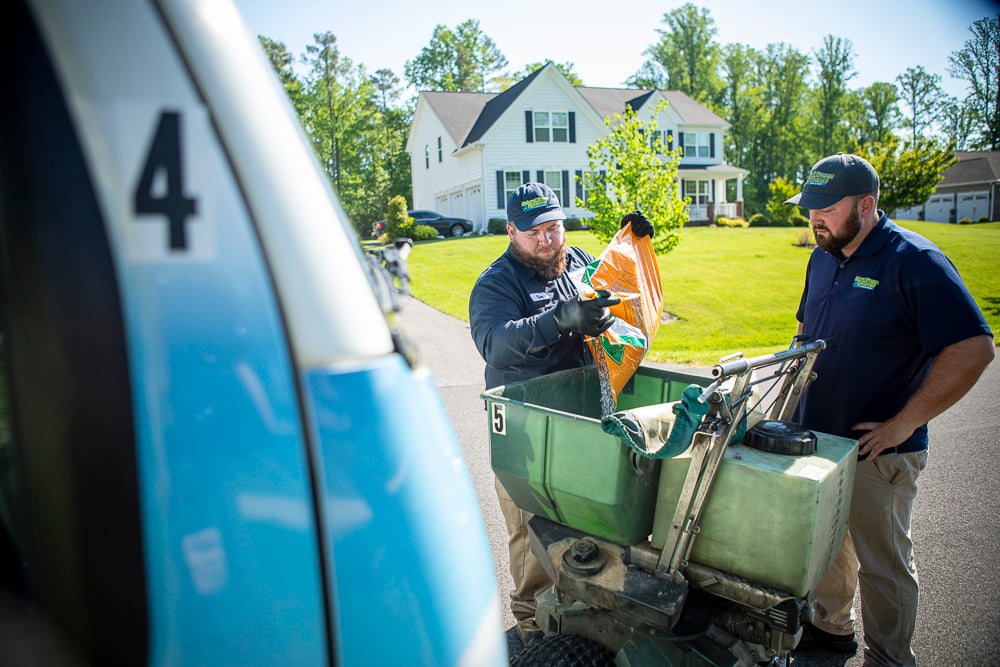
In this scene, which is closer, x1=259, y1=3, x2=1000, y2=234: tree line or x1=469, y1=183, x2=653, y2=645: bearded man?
x1=469, y1=183, x2=653, y2=645: bearded man

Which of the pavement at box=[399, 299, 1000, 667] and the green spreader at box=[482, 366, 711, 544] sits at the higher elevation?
the green spreader at box=[482, 366, 711, 544]

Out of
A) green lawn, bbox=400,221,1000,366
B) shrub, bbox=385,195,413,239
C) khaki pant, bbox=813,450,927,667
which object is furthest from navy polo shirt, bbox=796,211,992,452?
shrub, bbox=385,195,413,239

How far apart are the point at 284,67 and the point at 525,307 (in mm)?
1551

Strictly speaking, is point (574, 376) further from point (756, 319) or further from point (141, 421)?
point (756, 319)

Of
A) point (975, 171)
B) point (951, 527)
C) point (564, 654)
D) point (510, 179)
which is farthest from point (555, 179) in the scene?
point (975, 171)

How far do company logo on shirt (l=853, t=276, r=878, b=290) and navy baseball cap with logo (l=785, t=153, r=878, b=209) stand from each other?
1.22 feet

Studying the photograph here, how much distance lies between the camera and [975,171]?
50094 millimetres

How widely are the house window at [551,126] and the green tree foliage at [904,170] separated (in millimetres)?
13014

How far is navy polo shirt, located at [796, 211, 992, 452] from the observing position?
2.75 m

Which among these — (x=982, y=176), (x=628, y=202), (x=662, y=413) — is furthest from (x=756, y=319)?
(x=982, y=176)

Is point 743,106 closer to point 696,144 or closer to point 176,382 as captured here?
point 696,144

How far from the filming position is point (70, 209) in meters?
0.87

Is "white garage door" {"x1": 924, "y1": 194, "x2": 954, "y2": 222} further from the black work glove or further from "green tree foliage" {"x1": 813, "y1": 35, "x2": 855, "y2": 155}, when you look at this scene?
the black work glove

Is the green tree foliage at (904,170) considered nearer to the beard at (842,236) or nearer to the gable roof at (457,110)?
the gable roof at (457,110)
